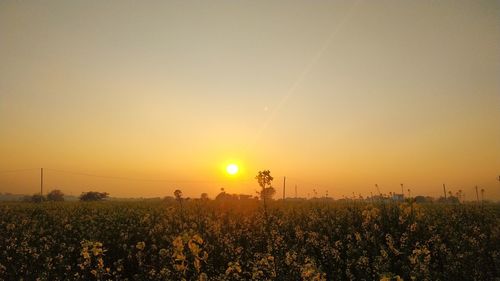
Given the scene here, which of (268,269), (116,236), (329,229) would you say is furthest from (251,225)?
(268,269)

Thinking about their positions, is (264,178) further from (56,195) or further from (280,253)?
(56,195)

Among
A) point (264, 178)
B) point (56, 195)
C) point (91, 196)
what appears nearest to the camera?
point (264, 178)

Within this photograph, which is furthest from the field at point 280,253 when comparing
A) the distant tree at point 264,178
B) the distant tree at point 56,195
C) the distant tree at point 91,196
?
the distant tree at point 56,195

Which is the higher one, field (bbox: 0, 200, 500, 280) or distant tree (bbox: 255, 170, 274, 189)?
distant tree (bbox: 255, 170, 274, 189)

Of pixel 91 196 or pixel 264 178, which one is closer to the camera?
pixel 264 178

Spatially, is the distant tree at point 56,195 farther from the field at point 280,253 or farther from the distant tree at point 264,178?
the distant tree at point 264,178

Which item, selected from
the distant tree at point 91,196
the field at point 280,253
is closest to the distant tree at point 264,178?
the field at point 280,253

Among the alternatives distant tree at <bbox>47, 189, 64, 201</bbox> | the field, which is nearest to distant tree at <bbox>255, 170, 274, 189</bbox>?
the field

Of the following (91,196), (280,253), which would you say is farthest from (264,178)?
(91,196)

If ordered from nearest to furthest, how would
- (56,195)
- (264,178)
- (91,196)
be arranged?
1. (264,178)
2. (91,196)
3. (56,195)

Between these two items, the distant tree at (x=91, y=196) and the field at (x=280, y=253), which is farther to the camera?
the distant tree at (x=91, y=196)

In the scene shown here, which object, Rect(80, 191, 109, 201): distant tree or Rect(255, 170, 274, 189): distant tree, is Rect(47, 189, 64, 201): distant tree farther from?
Rect(255, 170, 274, 189): distant tree

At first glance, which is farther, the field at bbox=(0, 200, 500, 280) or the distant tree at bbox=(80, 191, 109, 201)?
the distant tree at bbox=(80, 191, 109, 201)

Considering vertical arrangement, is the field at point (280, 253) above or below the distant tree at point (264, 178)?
below
